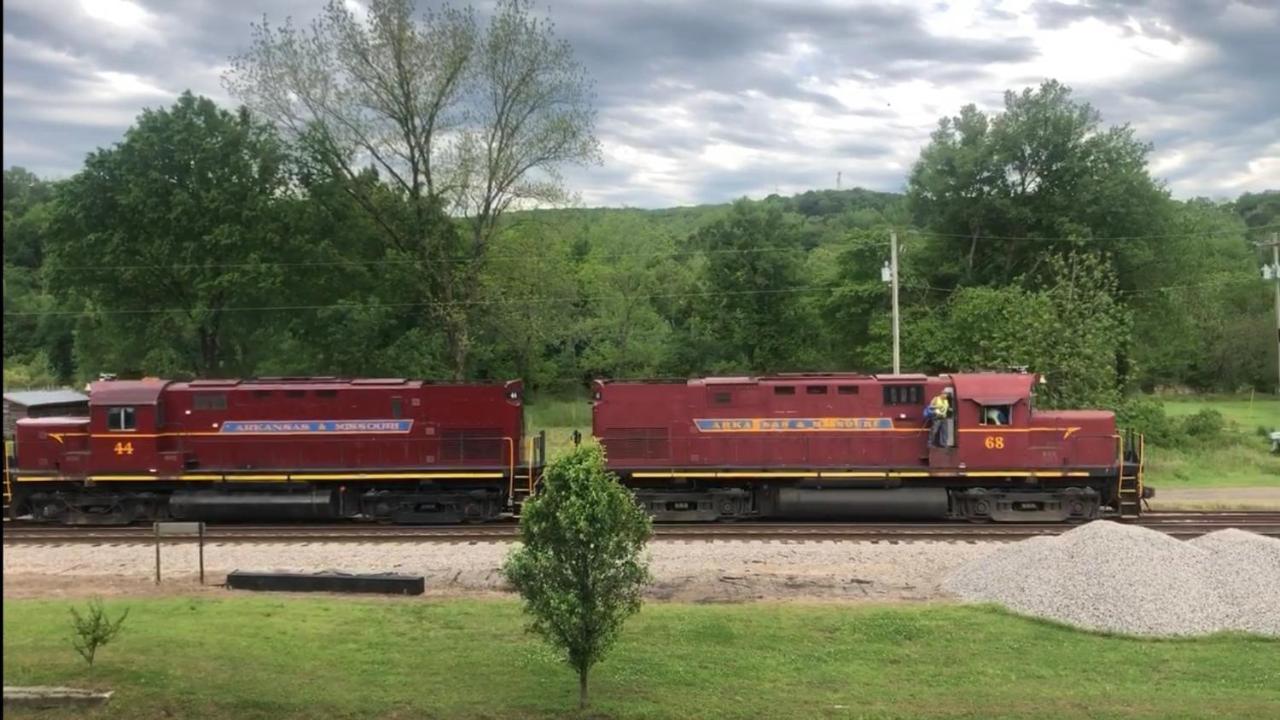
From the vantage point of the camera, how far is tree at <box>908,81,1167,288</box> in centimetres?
4209

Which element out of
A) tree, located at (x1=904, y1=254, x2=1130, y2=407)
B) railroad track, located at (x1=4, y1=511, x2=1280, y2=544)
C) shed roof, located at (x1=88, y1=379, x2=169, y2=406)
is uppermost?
tree, located at (x1=904, y1=254, x2=1130, y2=407)

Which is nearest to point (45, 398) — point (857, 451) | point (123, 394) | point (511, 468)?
point (123, 394)

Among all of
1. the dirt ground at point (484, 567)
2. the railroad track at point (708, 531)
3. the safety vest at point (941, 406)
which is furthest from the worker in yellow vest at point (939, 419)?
the dirt ground at point (484, 567)

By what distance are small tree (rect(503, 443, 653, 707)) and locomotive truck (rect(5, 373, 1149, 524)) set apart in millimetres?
12847

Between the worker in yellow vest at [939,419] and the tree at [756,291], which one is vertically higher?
the tree at [756,291]

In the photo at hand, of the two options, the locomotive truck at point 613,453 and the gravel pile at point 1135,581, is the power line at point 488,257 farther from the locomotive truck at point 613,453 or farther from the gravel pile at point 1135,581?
→ the gravel pile at point 1135,581

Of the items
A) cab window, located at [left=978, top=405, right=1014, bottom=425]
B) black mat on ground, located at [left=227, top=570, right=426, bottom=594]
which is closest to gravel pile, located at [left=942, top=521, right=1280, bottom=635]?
cab window, located at [left=978, top=405, right=1014, bottom=425]

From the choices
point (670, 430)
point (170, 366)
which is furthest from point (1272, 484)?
point (170, 366)

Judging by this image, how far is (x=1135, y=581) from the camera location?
13.7 metres

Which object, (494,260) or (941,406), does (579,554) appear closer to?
(941,406)

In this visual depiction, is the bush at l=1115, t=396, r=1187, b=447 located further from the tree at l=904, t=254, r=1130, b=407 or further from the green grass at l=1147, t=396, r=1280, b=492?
the tree at l=904, t=254, r=1130, b=407

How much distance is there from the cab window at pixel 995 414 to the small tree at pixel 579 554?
48.4 ft

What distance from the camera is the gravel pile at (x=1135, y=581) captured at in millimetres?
12781

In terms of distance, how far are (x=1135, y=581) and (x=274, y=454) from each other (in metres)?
18.7
